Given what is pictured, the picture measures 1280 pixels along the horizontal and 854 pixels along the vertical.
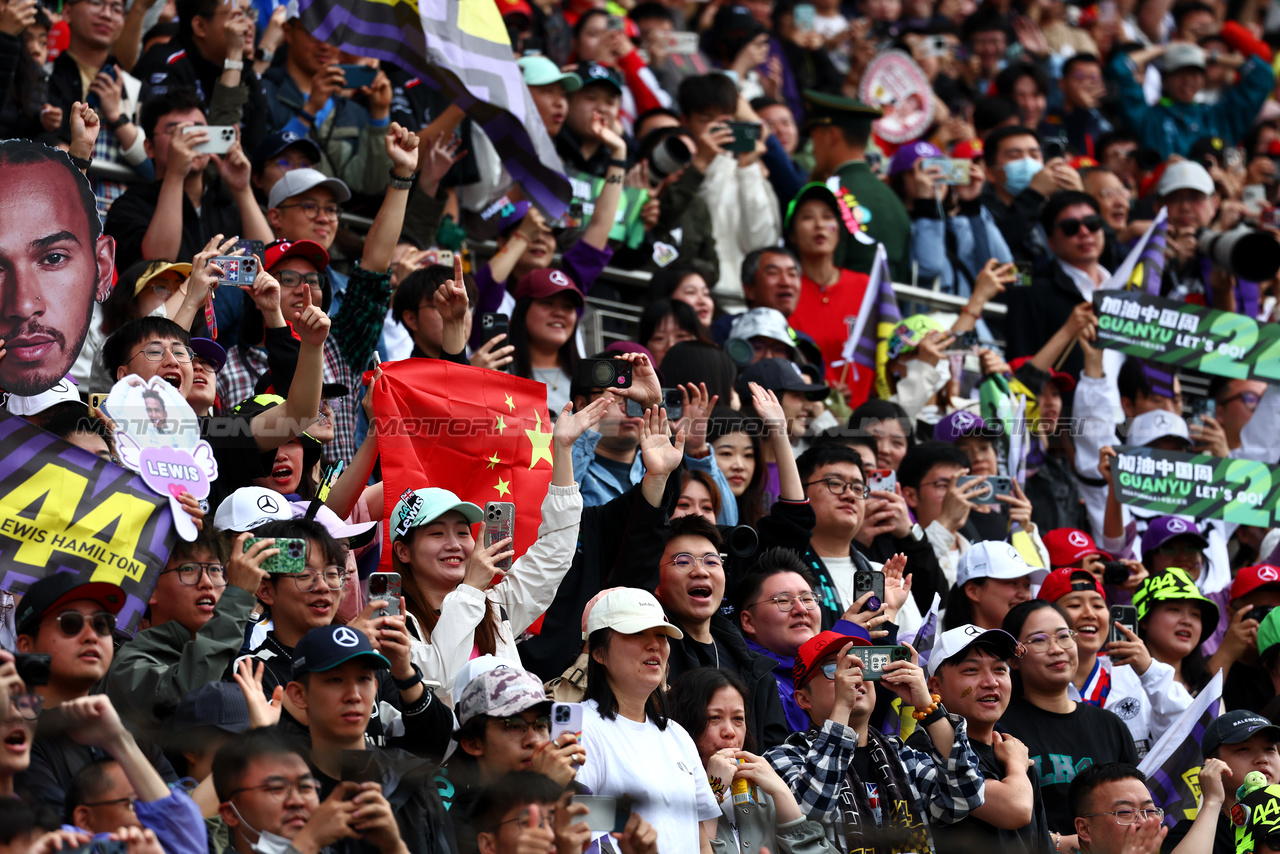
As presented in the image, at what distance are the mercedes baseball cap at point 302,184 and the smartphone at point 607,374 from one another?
154 centimetres

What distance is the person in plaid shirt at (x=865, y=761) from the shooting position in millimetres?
5707

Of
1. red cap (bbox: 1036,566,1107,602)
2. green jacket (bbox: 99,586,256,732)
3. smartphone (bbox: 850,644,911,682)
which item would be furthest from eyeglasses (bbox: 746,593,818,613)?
green jacket (bbox: 99,586,256,732)

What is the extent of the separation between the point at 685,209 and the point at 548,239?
1325 millimetres

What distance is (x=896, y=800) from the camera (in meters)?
5.88

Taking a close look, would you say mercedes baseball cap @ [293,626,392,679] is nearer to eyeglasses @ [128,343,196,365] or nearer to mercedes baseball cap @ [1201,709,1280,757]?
eyeglasses @ [128,343,196,365]

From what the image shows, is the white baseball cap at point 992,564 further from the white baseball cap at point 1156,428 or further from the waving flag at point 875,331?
the white baseball cap at point 1156,428

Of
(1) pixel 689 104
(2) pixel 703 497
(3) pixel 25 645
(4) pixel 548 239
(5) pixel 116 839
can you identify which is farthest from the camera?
(1) pixel 689 104

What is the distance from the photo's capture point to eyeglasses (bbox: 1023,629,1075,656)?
270 inches

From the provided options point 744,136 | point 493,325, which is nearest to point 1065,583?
point 493,325

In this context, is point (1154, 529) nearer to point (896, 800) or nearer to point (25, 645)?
point (896, 800)

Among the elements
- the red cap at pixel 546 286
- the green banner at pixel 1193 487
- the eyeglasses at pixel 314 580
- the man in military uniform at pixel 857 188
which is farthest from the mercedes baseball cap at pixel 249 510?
the man in military uniform at pixel 857 188

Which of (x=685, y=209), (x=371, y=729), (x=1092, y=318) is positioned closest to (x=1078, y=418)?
(x=1092, y=318)

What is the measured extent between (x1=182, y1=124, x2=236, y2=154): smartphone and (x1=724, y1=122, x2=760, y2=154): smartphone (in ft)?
11.7

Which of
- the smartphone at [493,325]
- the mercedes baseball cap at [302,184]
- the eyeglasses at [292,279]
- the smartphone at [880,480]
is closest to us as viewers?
the eyeglasses at [292,279]
